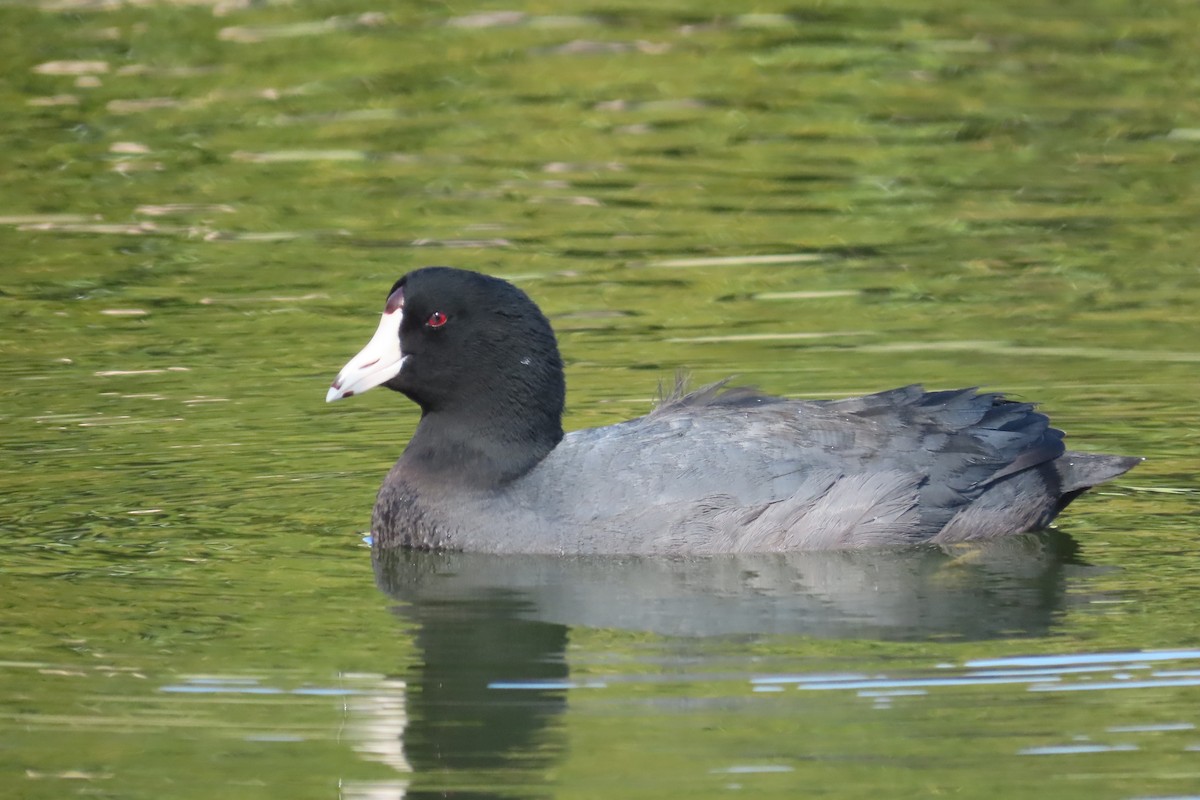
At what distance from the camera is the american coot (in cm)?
833

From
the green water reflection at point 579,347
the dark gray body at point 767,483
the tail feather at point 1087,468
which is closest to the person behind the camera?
the green water reflection at point 579,347

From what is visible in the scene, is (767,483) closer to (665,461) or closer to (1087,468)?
(665,461)

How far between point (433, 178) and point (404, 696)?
30.4 ft

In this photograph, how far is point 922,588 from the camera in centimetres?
798

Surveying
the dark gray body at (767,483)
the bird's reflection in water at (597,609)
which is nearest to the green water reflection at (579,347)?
the bird's reflection in water at (597,609)

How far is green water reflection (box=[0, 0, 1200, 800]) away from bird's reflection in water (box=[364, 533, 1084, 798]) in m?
0.02

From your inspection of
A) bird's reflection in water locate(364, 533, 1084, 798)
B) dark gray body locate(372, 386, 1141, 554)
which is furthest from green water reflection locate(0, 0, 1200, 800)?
dark gray body locate(372, 386, 1141, 554)

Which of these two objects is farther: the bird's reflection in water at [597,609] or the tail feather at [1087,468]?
the tail feather at [1087,468]

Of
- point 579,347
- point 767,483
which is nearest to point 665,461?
point 767,483

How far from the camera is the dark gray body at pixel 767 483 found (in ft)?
27.3

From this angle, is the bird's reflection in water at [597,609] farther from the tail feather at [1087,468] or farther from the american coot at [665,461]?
the tail feather at [1087,468]

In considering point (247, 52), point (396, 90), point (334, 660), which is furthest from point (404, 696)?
point (247, 52)

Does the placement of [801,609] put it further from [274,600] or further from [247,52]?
[247,52]

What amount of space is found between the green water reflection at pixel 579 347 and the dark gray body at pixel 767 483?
206 millimetres
